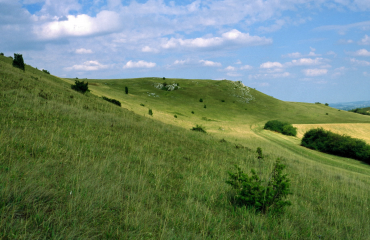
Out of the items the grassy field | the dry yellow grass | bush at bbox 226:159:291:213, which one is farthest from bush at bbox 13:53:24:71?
the dry yellow grass

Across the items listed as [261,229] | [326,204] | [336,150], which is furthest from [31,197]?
[336,150]

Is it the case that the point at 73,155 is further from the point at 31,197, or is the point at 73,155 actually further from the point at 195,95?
the point at 195,95

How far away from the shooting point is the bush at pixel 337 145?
2092 cm

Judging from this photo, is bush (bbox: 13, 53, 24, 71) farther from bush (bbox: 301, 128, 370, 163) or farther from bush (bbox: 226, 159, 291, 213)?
bush (bbox: 301, 128, 370, 163)

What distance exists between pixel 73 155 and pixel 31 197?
2.63 meters

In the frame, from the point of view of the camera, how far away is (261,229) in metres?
4.27

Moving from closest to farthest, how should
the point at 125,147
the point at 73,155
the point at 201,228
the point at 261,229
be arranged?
the point at 201,228, the point at 261,229, the point at 73,155, the point at 125,147

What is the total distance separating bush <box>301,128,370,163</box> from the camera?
824 inches

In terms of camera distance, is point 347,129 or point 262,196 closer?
point 262,196

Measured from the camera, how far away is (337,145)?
76.6 feet

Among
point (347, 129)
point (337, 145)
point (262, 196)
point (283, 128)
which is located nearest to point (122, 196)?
point (262, 196)

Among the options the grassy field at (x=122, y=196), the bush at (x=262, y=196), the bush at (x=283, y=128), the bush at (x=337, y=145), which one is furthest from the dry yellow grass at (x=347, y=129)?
the bush at (x=262, y=196)

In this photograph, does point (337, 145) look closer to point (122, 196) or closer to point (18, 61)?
point (122, 196)

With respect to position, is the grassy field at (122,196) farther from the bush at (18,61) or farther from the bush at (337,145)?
the bush at (18,61)
